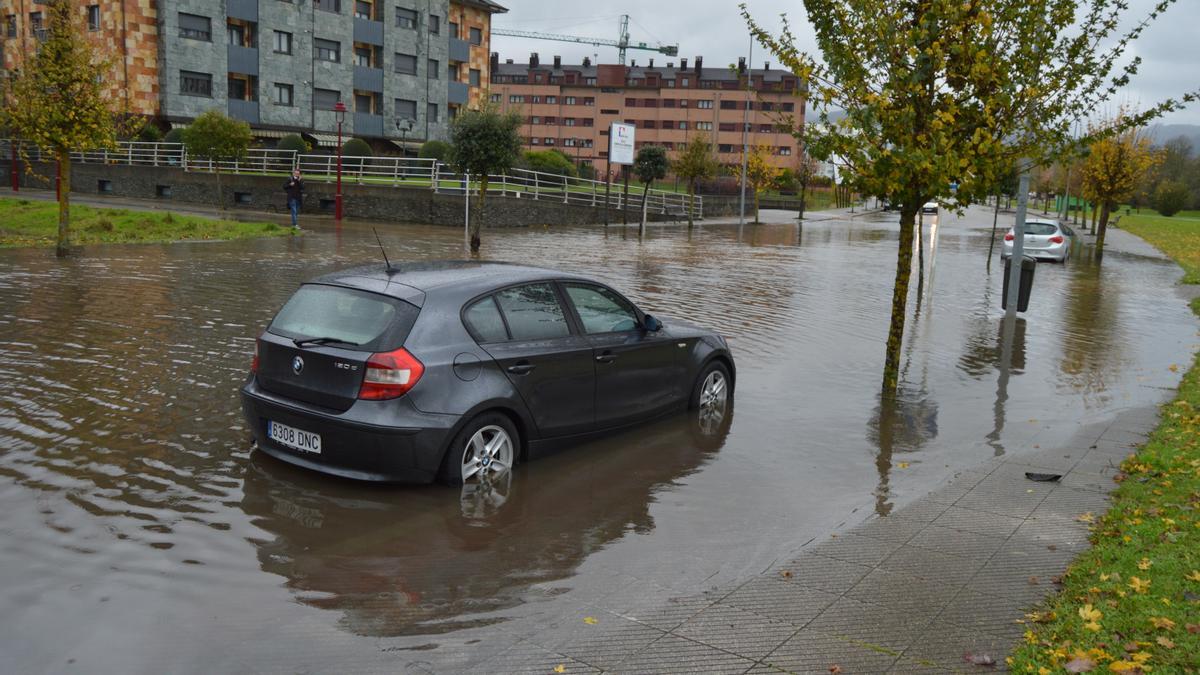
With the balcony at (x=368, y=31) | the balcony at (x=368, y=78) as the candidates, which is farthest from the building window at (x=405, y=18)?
the balcony at (x=368, y=78)

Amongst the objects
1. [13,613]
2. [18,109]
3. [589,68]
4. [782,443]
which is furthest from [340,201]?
[589,68]

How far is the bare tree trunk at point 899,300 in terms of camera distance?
9.45 m

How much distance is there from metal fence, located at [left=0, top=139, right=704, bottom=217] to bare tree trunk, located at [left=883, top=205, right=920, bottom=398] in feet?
95.7

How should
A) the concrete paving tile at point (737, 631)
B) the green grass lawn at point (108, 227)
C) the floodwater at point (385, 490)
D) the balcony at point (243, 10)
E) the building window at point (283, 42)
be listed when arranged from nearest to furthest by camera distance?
the concrete paving tile at point (737, 631)
the floodwater at point (385, 490)
the green grass lawn at point (108, 227)
the balcony at point (243, 10)
the building window at point (283, 42)

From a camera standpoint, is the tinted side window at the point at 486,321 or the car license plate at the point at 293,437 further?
the tinted side window at the point at 486,321

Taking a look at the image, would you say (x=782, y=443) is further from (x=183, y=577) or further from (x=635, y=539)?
(x=183, y=577)

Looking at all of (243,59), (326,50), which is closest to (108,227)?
(243,59)

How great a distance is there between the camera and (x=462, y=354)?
622 centimetres

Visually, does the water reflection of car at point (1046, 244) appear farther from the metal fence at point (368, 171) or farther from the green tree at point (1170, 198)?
the green tree at point (1170, 198)

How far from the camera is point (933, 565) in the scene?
17.2 ft

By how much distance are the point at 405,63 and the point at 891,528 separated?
196ft

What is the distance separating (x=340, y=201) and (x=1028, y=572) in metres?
34.0

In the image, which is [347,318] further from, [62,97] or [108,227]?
[108,227]

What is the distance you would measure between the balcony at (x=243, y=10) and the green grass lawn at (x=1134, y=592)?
176 ft
